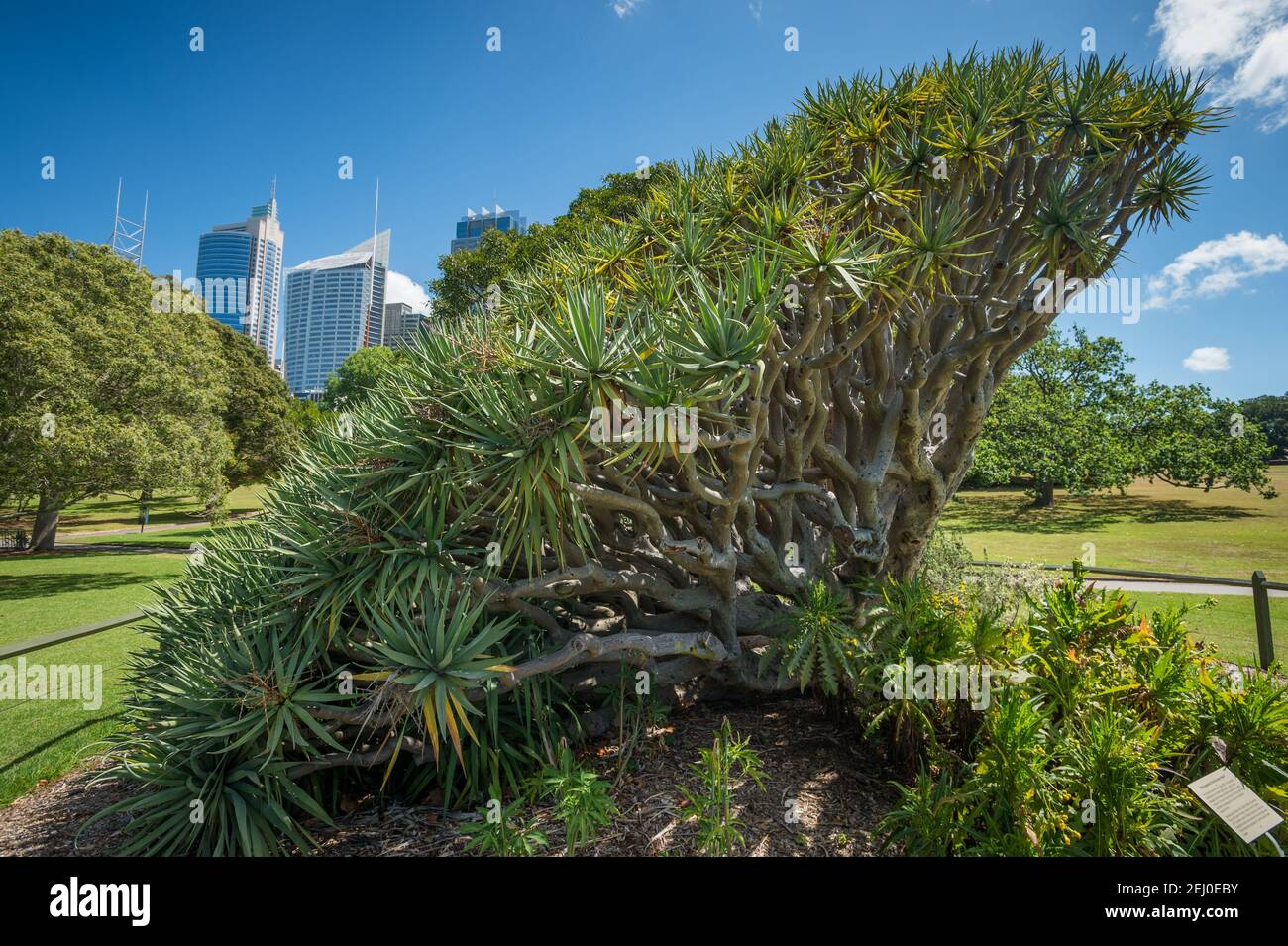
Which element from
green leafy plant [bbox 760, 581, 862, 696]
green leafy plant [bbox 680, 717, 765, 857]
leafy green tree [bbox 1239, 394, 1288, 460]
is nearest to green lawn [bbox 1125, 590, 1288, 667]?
green leafy plant [bbox 760, 581, 862, 696]

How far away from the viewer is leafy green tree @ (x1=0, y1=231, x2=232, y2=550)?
12922 millimetres

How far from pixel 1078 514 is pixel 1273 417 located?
765 cm

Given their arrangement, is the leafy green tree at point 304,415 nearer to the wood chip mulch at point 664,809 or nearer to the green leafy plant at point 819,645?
the wood chip mulch at point 664,809

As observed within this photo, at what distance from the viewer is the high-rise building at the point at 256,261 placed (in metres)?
106

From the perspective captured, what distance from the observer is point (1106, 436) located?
75.8ft

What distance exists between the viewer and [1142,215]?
6.59m

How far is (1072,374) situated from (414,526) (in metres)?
29.2

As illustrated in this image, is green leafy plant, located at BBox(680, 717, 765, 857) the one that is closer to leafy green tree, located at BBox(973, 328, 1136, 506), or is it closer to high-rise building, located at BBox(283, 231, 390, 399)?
leafy green tree, located at BBox(973, 328, 1136, 506)

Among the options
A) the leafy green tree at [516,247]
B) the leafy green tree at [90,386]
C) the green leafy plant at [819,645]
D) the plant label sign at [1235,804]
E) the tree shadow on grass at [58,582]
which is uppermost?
the leafy green tree at [516,247]

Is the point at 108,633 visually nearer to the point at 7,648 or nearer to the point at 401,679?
the point at 7,648

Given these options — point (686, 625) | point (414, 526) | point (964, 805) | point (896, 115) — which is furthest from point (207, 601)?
point (896, 115)

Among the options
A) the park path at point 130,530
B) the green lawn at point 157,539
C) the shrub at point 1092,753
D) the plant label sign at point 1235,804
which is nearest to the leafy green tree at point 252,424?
the green lawn at point 157,539

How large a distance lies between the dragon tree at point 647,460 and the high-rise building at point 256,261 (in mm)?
97879

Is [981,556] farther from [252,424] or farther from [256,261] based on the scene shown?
[256,261]
